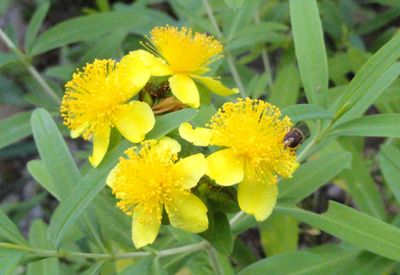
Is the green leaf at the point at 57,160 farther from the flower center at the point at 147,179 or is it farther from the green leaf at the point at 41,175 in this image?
the flower center at the point at 147,179

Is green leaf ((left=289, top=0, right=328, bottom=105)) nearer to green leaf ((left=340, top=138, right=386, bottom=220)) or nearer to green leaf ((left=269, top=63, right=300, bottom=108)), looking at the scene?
green leaf ((left=340, top=138, right=386, bottom=220))

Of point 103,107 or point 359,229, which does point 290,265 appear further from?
point 103,107

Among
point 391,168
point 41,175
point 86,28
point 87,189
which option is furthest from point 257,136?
point 86,28

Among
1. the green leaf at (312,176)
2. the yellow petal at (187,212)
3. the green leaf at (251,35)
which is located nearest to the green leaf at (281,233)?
the green leaf at (312,176)

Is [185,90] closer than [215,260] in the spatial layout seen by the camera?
Yes

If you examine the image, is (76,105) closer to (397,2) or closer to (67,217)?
(67,217)

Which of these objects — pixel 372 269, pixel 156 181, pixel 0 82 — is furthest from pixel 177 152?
pixel 0 82

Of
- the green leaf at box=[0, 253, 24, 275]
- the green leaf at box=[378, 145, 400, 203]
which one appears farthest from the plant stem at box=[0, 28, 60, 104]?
the green leaf at box=[378, 145, 400, 203]
